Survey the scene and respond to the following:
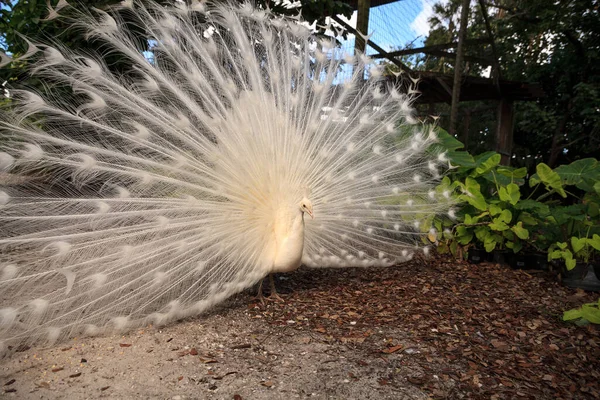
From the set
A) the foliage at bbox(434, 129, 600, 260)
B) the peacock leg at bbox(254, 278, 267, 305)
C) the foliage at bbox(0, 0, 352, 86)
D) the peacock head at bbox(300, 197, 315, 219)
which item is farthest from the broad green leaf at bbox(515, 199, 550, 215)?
the foliage at bbox(0, 0, 352, 86)

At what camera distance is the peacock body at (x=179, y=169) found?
91.7 inches

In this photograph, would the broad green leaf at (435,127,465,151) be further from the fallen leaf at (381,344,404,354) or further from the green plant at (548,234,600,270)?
the fallen leaf at (381,344,404,354)

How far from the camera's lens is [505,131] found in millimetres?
6910

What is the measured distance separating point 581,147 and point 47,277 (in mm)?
9295

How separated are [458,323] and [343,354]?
0.97m

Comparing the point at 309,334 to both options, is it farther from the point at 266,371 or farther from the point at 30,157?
the point at 30,157

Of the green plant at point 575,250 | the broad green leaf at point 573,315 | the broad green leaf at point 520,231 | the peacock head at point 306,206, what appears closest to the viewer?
the broad green leaf at point 573,315

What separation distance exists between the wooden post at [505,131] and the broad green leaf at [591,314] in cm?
442

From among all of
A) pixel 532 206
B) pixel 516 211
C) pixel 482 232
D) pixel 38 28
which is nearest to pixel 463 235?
pixel 482 232

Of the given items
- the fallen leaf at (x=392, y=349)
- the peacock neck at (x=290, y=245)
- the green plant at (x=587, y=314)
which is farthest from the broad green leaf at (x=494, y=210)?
the peacock neck at (x=290, y=245)

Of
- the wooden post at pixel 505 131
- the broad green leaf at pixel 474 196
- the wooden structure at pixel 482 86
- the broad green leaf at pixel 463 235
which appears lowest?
the broad green leaf at pixel 463 235

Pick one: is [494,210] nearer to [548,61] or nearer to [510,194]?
[510,194]

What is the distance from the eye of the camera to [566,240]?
3.88 metres

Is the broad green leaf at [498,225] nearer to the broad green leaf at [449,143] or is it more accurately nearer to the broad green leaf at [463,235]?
the broad green leaf at [463,235]
